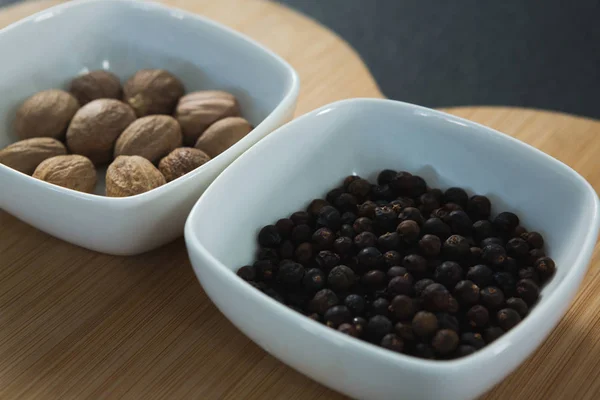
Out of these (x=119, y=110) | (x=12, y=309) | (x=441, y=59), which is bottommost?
(x=441, y=59)

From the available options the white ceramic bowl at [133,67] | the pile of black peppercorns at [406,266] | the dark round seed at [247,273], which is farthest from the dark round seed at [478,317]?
the white ceramic bowl at [133,67]

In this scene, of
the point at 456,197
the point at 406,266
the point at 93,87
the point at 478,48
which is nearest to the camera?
the point at 406,266

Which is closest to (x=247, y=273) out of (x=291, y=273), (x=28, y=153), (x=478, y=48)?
(x=291, y=273)

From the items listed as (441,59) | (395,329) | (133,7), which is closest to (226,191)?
(395,329)

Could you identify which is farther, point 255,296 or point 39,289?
point 39,289

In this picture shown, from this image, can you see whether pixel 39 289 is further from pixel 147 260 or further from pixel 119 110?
pixel 119 110

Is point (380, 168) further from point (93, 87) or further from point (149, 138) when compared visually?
point (93, 87)

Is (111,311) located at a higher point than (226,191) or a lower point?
lower
